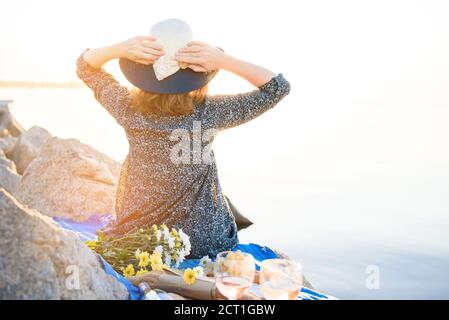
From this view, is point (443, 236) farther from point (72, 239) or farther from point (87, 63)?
point (72, 239)

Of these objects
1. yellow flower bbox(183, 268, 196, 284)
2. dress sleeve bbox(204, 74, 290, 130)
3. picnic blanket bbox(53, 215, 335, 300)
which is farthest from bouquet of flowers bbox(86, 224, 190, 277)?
dress sleeve bbox(204, 74, 290, 130)

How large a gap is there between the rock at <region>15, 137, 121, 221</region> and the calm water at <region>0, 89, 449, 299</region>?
1.57 meters

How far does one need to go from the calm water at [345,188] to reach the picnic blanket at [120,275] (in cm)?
80

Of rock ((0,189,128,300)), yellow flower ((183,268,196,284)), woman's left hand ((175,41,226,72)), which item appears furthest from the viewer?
woman's left hand ((175,41,226,72))

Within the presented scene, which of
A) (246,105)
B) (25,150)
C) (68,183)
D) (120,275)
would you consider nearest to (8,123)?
(25,150)

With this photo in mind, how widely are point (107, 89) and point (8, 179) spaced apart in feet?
11.5

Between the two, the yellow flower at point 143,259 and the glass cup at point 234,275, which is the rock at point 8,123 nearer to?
the yellow flower at point 143,259

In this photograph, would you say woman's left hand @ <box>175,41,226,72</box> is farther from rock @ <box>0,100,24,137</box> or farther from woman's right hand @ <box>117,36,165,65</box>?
rock @ <box>0,100,24,137</box>

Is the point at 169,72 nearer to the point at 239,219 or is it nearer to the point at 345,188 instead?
the point at 239,219

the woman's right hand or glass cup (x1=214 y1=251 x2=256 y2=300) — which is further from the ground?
the woman's right hand

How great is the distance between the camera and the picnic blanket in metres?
2.62

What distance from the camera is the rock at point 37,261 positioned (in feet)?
6.79

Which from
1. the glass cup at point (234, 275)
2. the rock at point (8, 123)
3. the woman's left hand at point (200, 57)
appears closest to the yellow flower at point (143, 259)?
the glass cup at point (234, 275)
